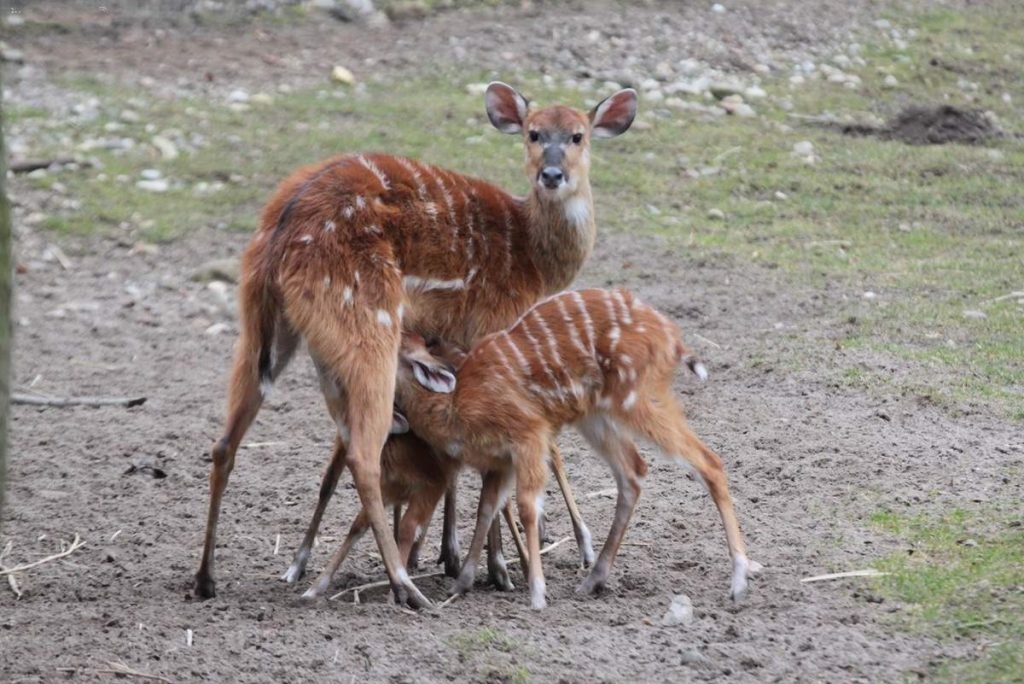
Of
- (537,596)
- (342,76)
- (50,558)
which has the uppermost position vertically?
(537,596)

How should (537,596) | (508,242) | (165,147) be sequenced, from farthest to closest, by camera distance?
(165,147), (508,242), (537,596)

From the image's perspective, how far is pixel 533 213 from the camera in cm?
495

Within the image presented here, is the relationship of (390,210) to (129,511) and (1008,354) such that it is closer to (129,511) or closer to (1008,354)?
(129,511)

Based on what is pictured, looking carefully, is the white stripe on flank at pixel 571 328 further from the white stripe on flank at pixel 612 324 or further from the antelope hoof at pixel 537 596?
the antelope hoof at pixel 537 596

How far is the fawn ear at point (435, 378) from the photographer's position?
4363mm

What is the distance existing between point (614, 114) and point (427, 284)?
123cm

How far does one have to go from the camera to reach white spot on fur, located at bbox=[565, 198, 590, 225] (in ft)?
16.2

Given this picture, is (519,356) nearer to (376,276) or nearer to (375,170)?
(376,276)

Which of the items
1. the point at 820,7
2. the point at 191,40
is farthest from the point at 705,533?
the point at 820,7

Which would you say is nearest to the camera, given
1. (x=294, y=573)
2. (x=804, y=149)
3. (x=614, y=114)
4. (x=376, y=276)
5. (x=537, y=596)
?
(x=537, y=596)

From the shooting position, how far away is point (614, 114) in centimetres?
539

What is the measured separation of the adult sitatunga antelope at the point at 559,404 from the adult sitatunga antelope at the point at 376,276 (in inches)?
9.1

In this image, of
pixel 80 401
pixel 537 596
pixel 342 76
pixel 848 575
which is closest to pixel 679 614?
pixel 537 596

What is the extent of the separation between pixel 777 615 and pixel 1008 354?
2.50 m
